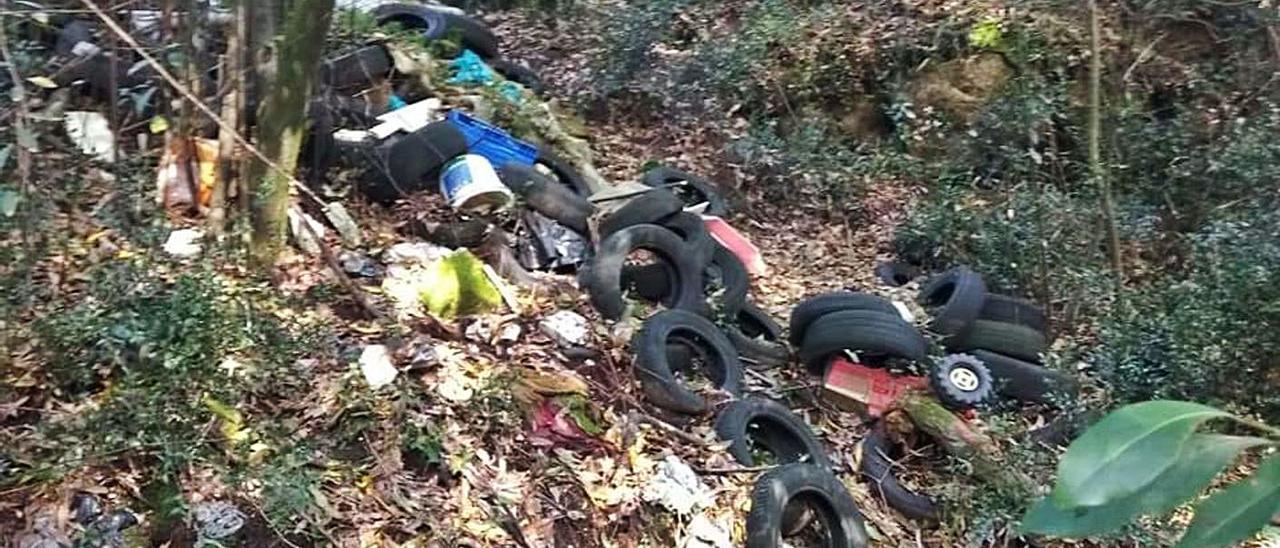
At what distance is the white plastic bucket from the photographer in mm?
4883

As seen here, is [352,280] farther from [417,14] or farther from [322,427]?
[417,14]

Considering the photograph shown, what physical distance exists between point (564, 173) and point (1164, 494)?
532 centimetres

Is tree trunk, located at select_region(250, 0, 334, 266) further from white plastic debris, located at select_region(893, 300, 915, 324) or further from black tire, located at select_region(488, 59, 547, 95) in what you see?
black tire, located at select_region(488, 59, 547, 95)

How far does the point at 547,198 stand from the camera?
5.22m

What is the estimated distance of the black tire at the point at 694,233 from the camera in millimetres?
5141

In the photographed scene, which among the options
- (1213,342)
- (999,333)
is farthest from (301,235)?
(1213,342)

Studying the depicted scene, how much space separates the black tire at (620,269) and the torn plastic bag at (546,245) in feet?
0.53

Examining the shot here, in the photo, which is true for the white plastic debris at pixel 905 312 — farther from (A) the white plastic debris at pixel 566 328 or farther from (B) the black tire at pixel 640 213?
(A) the white plastic debris at pixel 566 328

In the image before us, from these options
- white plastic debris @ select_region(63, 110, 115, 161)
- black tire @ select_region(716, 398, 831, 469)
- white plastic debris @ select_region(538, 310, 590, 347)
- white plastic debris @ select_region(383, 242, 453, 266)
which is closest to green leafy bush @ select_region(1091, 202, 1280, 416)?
black tire @ select_region(716, 398, 831, 469)

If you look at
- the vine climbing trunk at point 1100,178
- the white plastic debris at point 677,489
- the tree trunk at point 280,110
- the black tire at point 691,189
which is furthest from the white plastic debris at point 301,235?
the vine climbing trunk at point 1100,178

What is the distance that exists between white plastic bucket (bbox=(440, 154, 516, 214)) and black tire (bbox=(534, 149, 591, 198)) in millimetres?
687

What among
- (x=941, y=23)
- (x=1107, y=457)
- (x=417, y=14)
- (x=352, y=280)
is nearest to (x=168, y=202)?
(x=352, y=280)

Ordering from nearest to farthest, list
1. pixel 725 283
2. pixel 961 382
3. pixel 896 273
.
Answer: pixel 961 382, pixel 725 283, pixel 896 273

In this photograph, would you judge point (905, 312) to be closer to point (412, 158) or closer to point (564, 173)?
point (564, 173)
